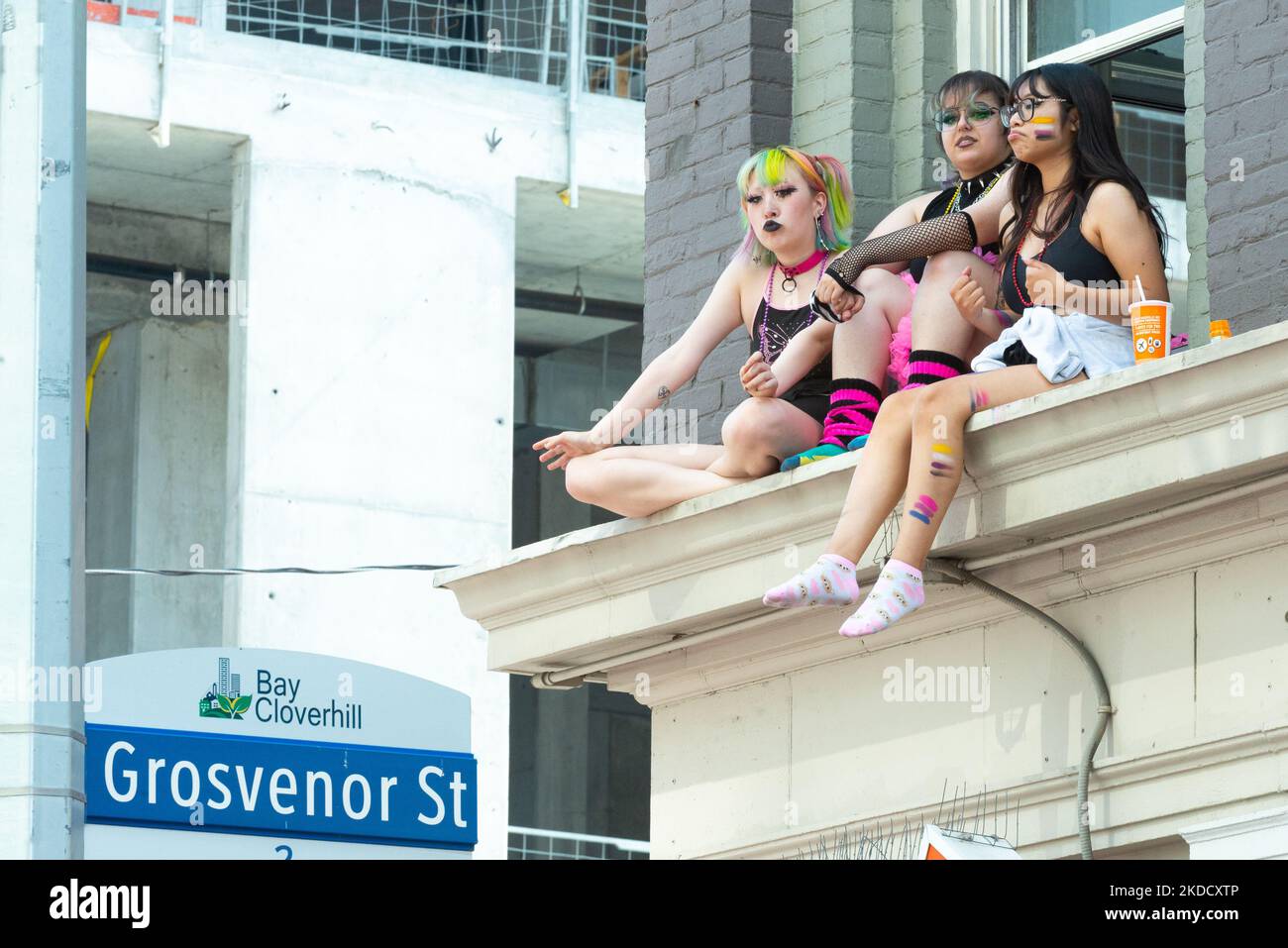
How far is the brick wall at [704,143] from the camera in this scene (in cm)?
960

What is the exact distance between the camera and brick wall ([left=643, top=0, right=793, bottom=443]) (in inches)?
378

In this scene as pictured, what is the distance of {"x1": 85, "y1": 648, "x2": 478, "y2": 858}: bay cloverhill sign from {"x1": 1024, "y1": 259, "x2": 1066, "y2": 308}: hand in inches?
115

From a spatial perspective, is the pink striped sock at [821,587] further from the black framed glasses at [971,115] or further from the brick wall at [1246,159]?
the black framed glasses at [971,115]

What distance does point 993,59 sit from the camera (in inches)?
368

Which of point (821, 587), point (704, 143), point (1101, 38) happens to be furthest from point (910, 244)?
point (704, 143)

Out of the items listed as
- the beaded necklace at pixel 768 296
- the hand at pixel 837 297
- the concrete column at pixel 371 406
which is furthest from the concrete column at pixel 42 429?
the concrete column at pixel 371 406

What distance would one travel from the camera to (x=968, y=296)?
756 centimetres

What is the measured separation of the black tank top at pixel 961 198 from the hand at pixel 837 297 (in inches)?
9.6

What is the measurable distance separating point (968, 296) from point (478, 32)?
13026 mm

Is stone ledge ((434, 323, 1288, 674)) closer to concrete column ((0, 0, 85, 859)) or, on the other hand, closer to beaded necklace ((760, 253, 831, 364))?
beaded necklace ((760, 253, 831, 364))

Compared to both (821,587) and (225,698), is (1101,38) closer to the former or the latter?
(821,587)
